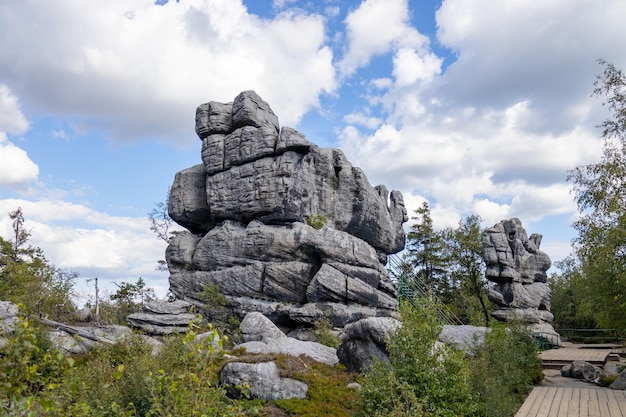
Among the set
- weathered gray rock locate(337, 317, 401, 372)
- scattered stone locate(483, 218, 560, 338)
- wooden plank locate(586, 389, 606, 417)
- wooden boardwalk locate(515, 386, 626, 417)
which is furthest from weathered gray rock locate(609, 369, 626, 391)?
scattered stone locate(483, 218, 560, 338)

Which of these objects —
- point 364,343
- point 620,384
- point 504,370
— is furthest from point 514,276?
point 504,370

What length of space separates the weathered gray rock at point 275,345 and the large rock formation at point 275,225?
5.38 meters

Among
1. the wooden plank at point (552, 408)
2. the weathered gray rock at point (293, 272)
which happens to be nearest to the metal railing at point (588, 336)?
the weathered gray rock at point (293, 272)

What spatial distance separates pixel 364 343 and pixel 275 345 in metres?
4.59

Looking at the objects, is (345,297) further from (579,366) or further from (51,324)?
(51,324)

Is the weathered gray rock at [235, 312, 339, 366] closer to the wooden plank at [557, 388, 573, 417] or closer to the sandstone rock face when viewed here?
the wooden plank at [557, 388, 573, 417]

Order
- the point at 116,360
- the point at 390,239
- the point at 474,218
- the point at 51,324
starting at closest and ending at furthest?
1. the point at 116,360
2. the point at 51,324
3. the point at 390,239
4. the point at 474,218

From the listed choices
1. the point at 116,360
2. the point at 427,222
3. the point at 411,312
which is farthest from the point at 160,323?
the point at 427,222

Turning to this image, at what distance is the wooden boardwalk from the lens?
11.2 m

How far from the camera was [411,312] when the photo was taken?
1061 centimetres

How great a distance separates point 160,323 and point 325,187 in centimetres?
1329

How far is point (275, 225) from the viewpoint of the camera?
1205 inches

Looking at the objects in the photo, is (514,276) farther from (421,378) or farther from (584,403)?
(421,378)

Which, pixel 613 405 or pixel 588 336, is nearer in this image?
pixel 613 405
